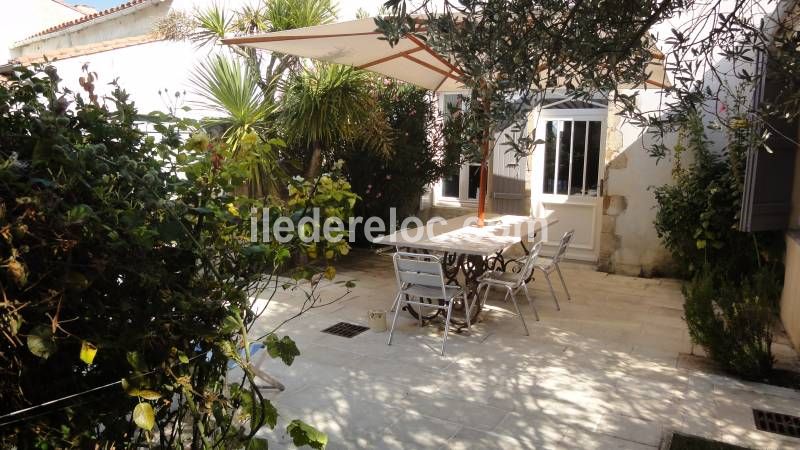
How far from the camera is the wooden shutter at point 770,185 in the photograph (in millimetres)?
4809

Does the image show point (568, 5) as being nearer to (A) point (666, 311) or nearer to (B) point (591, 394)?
(B) point (591, 394)

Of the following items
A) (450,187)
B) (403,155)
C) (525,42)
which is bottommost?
(450,187)

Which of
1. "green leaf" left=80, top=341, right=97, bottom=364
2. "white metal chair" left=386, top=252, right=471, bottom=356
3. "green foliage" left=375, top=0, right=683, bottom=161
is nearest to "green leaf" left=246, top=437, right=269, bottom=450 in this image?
"green leaf" left=80, top=341, right=97, bottom=364

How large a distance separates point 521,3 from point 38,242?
1795mm

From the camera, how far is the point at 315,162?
6.65 m

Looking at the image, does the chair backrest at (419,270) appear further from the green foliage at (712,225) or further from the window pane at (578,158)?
the window pane at (578,158)

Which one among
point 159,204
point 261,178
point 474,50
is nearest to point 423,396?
point 474,50

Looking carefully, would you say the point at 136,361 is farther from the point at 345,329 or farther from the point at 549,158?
the point at 549,158

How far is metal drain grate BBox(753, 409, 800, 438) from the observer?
309 centimetres

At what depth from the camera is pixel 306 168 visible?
682 centimetres

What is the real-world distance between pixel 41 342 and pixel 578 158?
7.26 metres

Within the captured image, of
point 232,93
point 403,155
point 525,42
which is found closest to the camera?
point 525,42

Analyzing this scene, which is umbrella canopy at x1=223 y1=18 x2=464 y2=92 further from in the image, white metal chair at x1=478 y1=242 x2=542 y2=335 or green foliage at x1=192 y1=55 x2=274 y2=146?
white metal chair at x1=478 y1=242 x2=542 y2=335

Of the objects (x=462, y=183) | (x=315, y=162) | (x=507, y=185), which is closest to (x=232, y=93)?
(x=315, y=162)
